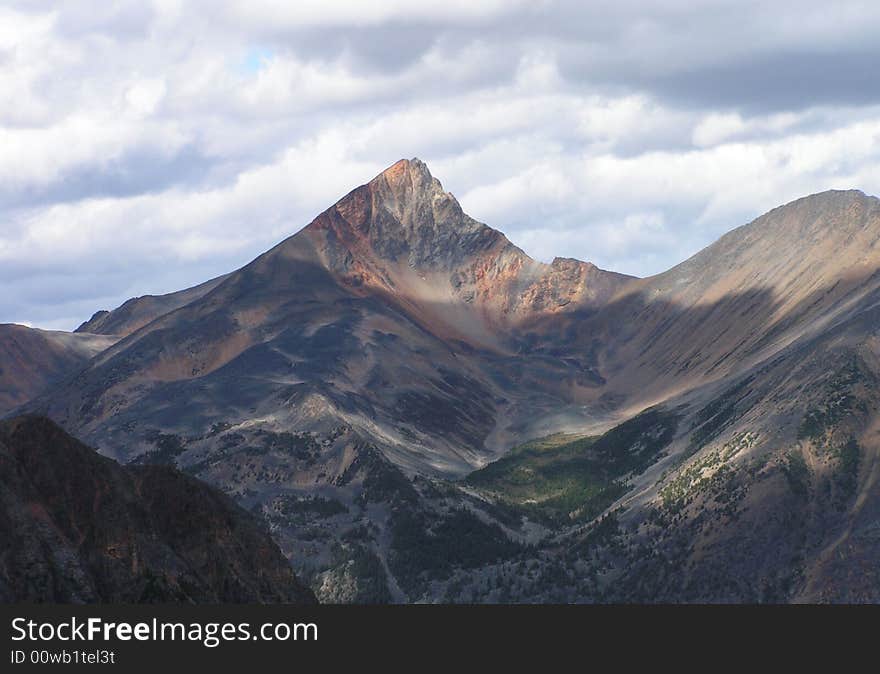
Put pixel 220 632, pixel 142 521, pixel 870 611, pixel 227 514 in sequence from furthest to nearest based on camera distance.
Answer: pixel 227 514, pixel 142 521, pixel 870 611, pixel 220 632

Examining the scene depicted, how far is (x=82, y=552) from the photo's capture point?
102375 mm

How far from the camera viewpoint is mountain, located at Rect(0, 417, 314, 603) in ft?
323

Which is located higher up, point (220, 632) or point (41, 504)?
point (41, 504)

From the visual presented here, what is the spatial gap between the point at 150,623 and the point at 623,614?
2274 cm

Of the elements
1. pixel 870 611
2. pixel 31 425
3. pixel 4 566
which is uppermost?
pixel 31 425

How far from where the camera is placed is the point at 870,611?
8031 cm

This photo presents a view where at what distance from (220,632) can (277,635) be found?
2.74 m

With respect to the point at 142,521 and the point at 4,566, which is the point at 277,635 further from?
the point at 142,521

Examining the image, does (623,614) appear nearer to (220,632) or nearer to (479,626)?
(479,626)

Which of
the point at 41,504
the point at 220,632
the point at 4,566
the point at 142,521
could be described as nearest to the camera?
the point at 220,632

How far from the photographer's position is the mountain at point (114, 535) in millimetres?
98562

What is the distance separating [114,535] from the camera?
345 ft

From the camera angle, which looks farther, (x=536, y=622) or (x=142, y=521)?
(x=142, y=521)

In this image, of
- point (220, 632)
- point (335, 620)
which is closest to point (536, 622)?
point (335, 620)
